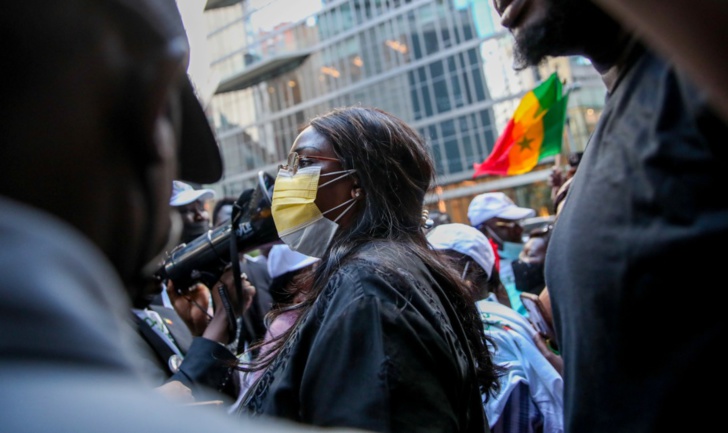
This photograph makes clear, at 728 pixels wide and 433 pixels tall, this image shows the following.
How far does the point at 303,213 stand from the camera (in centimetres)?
Answer: 216

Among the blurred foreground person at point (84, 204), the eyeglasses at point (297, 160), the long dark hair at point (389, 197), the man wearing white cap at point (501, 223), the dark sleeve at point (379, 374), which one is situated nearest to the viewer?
the blurred foreground person at point (84, 204)

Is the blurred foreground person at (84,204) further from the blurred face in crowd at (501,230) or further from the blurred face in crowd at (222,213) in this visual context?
the blurred face in crowd at (501,230)

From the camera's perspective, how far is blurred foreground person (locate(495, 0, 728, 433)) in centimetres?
93

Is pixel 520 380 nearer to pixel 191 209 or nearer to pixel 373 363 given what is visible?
pixel 373 363

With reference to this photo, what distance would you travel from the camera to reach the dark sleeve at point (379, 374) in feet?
3.88

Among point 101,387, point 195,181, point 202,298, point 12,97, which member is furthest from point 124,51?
point 202,298

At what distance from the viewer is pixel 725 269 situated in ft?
3.02

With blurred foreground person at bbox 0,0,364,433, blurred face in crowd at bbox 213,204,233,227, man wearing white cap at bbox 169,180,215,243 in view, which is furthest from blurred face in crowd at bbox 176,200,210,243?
blurred foreground person at bbox 0,0,364,433

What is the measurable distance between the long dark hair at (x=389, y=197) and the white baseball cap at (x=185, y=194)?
2525 millimetres

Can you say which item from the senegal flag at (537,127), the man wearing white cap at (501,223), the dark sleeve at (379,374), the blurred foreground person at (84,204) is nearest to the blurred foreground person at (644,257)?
the dark sleeve at (379,374)

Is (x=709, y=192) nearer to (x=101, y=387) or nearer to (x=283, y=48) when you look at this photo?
(x=101, y=387)

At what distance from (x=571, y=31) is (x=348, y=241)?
84cm

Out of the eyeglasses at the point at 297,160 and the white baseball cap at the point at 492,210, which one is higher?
the eyeglasses at the point at 297,160

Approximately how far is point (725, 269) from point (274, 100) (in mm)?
42859
